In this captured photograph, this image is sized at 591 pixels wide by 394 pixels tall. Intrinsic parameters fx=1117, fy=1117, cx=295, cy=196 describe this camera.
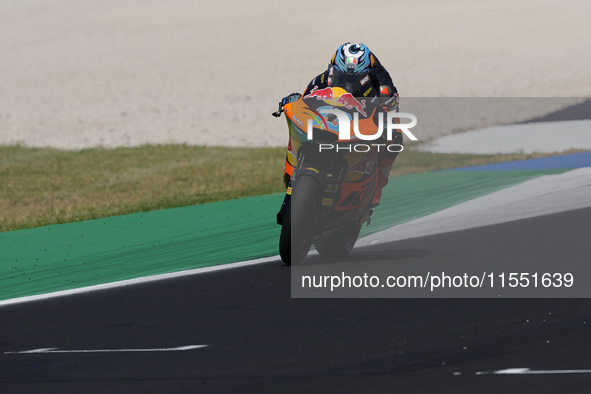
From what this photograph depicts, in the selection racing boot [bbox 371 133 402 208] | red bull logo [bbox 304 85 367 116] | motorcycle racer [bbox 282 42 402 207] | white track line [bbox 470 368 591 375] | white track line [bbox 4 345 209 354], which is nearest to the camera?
white track line [bbox 470 368 591 375]

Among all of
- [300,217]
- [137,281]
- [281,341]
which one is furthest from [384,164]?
[281,341]

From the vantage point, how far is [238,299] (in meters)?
7.22

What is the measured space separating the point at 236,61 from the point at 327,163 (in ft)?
88.1

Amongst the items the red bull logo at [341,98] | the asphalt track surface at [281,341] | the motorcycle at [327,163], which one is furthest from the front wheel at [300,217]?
the red bull logo at [341,98]

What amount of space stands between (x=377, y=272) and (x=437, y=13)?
36.3 metres

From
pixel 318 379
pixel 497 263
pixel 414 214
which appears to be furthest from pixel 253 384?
pixel 414 214

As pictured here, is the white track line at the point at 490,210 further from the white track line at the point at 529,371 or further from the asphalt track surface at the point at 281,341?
the white track line at the point at 529,371

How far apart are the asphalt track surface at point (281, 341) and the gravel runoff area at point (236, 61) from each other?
1433 cm

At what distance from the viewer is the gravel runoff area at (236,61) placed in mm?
25047

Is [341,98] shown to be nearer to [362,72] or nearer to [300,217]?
[362,72]

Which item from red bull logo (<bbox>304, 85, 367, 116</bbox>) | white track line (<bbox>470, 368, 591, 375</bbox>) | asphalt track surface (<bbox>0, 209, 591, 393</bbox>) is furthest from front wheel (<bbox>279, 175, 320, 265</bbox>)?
white track line (<bbox>470, 368, 591, 375</bbox>)

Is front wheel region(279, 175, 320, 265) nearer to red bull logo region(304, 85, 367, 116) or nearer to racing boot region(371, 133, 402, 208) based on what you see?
red bull logo region(304, 85, 367, 116)

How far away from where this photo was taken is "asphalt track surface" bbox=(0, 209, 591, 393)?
16.4ft

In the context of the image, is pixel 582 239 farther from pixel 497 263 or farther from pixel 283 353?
pixel 283 353
